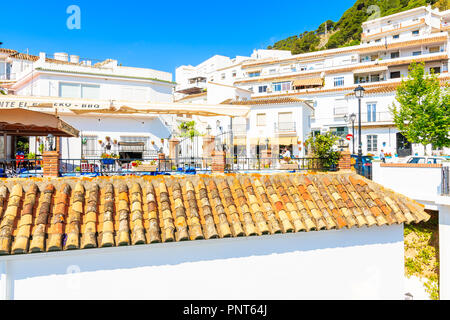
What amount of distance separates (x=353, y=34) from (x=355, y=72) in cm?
3829

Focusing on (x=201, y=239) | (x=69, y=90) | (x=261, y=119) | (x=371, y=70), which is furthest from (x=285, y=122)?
(x=201, y=239)

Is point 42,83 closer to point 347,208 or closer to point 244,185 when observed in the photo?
point 244,185

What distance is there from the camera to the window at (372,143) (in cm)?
3272

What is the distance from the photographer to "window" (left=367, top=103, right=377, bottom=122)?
107ft

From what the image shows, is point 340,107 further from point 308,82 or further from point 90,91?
point 90,91

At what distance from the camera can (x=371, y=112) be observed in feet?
108

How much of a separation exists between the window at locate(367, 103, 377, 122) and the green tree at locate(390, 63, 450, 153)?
313 inches

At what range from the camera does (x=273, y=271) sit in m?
6.13

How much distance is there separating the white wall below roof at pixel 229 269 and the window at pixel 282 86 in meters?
37.4

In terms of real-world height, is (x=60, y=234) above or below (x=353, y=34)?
below

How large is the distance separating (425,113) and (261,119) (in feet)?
52.0

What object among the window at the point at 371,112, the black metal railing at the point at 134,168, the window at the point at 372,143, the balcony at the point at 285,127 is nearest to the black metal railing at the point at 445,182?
the black metal railing at the point at 134,168

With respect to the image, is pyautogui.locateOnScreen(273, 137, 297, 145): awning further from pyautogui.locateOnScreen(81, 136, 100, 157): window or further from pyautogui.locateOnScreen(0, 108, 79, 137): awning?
pyautogui.locateOnScreen(0, 108, 79, 137): awning
